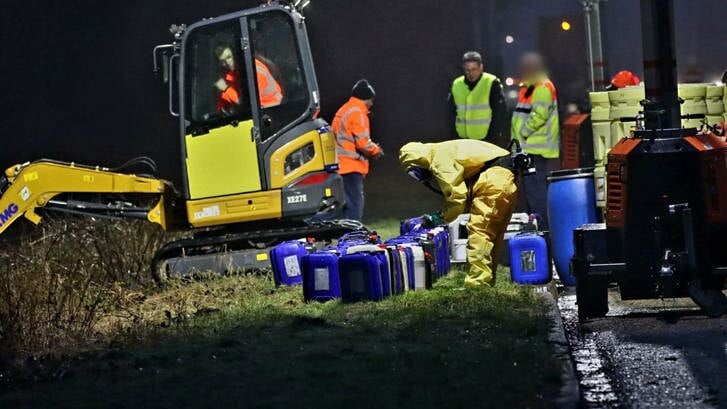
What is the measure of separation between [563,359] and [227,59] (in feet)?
23.7

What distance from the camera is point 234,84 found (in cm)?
1600

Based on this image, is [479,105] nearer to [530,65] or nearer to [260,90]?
[530,65]

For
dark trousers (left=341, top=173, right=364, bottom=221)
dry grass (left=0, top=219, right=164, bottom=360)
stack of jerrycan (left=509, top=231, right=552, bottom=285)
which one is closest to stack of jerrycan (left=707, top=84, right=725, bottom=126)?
stack of jerrycan (left=509, top=231, right=552, bottom=285)

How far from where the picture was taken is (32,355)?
10.9m

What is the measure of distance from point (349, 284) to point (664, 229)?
107 inches

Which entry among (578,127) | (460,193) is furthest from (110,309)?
(578,127)

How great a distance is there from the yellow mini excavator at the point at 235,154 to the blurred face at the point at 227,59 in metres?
0.01

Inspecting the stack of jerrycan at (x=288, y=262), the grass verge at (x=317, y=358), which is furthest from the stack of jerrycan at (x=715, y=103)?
the stack of jerrycan at (x=288, y=262)

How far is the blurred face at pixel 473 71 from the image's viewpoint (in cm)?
1847

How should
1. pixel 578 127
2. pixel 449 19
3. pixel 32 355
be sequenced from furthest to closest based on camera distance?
pixel 449 19 < pixel 578 127 < pixel 32 355

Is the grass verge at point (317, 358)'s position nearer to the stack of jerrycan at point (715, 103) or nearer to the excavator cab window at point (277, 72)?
the stack of jerrycan at point (715, 103)

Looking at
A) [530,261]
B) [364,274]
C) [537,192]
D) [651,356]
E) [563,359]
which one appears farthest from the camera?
[537,192]

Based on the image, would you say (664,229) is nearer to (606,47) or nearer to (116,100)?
(606,47)

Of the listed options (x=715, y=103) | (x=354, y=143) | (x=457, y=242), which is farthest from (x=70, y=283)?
(x=354, y=143)
